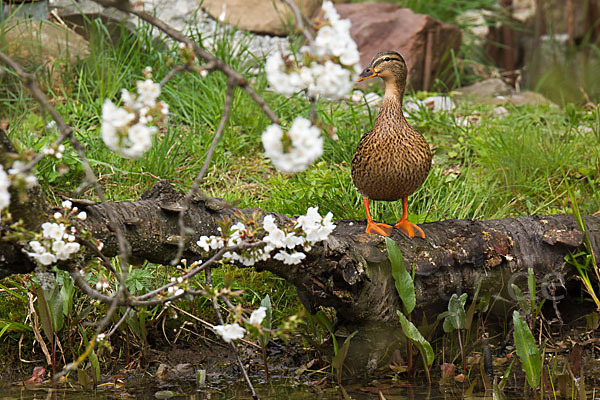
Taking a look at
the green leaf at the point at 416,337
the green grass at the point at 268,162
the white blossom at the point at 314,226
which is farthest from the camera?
the green grass at the point at 268,162

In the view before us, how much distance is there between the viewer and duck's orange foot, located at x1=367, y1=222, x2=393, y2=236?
2.73m

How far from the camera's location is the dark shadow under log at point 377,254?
88.7 inches

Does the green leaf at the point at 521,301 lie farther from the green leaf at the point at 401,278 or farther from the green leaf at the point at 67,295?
the green leaf at the point at 67,295

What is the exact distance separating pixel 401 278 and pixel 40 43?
3530 mm

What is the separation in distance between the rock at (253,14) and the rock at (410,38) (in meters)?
0.55

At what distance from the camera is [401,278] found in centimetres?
255

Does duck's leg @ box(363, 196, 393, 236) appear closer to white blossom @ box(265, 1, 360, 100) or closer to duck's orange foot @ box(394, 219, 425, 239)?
duck's orange foot @ box(394, 219, 425, 239)

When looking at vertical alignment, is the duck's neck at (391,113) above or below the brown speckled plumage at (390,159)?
above

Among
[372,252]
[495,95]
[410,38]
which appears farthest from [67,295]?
[495,95]

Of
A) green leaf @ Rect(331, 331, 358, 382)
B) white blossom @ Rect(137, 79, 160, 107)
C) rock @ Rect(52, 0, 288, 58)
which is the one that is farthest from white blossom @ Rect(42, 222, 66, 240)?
rock @ Rect(52, 0, 288, 58)

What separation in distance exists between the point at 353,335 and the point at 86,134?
243 cm

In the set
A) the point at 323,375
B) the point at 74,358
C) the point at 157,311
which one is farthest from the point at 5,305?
the point at 323,375

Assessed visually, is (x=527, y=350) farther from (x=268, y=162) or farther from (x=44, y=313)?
(x=268, y=162)

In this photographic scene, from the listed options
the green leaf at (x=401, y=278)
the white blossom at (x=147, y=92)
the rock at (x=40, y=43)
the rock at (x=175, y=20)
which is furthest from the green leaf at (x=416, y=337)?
the rock at (x=40, y=43)
